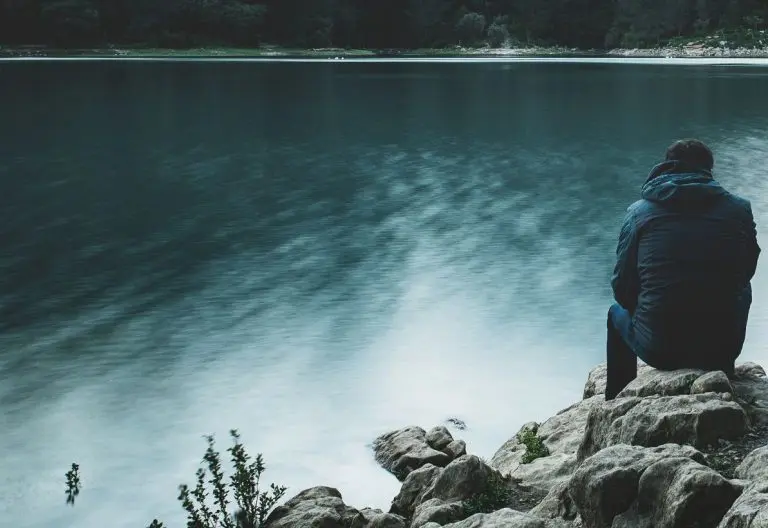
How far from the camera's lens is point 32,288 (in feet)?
63.6

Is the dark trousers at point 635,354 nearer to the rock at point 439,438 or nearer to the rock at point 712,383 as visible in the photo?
the rock at point 712,383

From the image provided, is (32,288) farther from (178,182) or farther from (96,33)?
(96,33)

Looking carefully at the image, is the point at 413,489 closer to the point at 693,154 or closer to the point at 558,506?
the point at 558,506

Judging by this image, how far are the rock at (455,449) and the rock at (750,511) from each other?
5.04m

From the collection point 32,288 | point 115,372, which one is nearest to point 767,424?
point 115,372

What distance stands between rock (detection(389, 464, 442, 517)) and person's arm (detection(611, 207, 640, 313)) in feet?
7.60

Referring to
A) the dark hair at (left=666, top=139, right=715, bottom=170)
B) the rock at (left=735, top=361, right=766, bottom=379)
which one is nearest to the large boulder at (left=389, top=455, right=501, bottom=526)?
the rock at (left=735, top=361, right=766, bottom=379)

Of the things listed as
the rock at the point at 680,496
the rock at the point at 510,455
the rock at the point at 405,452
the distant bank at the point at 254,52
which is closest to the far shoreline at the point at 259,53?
the distant bank at the point at 254,52

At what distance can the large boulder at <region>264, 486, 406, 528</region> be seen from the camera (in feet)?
27.9

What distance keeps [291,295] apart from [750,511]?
13.6m

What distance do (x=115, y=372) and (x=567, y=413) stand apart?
630cm

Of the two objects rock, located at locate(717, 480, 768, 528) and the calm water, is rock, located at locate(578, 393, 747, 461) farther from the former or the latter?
the calm water

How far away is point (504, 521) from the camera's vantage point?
6.90 meters

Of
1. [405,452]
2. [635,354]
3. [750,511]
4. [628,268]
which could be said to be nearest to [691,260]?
[628,268]
